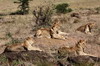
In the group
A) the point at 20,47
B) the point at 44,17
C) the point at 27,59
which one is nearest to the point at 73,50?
the point at 20,47

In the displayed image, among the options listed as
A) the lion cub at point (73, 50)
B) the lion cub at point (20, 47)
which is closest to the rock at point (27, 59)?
the lion cub at point (73, 50)

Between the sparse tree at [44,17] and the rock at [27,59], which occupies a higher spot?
the rock at [27,59]

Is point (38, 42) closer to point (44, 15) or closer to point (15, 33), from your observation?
point (15, 33)

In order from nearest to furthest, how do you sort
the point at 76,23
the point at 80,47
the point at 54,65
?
the point at 54,65, the point at 80,47, the point at 76,23

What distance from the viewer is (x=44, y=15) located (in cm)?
2175

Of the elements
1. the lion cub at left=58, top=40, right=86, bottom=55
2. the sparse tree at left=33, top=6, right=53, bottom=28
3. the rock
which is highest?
the rock

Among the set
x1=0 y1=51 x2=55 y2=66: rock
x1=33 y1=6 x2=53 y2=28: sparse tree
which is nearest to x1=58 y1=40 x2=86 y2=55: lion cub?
x1=0 y1=51 x2=55 y2=66: rock

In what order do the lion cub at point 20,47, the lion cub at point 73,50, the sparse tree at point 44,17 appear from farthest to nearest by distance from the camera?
the sparse tree at point 44,17
the lion cub at point 20,47
the lion cub at point 73,50

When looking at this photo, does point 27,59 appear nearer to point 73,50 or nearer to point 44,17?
point 73,50

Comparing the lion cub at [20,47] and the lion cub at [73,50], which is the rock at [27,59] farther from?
the lion cub at [20,47]

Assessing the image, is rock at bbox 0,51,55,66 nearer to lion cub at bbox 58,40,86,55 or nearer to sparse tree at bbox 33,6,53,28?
lion cub at bbox 58,40,86,55

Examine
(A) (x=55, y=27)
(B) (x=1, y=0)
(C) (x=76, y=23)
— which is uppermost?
(A) (x=55, y=27)

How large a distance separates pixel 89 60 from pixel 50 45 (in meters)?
3.86

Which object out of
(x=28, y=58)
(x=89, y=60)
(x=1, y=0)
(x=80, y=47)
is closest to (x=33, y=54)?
(x=28, y=58)
